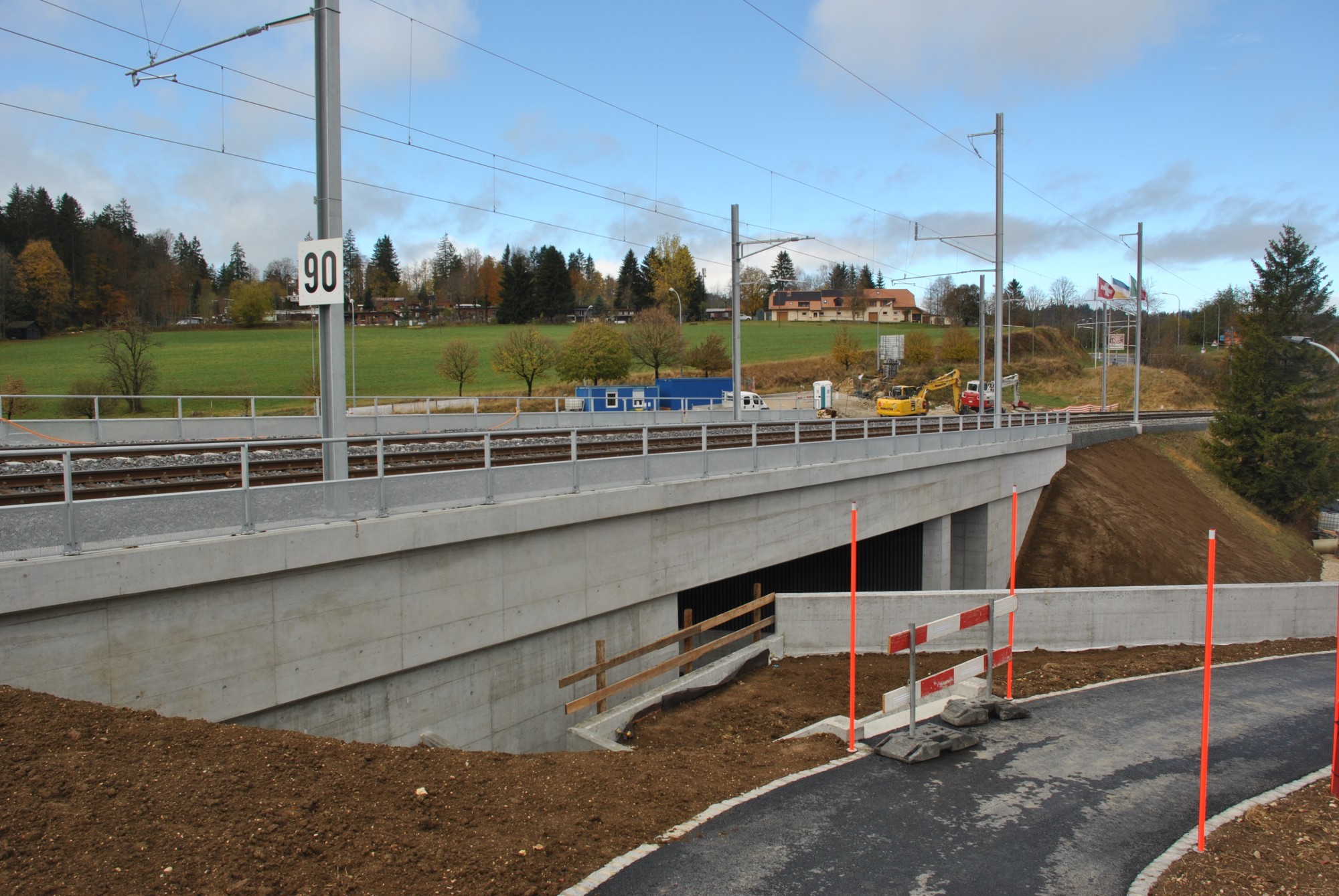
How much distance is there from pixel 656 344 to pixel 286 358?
36.2 m

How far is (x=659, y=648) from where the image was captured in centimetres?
1356

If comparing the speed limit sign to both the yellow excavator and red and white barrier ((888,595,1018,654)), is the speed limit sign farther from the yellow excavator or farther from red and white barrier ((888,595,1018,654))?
the yellow excavator

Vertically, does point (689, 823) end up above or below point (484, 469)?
below

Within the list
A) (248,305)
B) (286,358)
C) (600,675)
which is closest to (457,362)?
(286,358)

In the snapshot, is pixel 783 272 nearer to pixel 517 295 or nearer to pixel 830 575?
pixel 517 295

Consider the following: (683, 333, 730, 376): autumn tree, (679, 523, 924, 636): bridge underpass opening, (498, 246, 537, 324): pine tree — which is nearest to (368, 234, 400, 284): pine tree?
(498, 246, 537, 324): pine tree

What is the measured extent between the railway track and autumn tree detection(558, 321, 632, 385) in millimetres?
31057

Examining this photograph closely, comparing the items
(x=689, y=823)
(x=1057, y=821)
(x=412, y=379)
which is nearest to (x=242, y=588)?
(x=689, y=823)

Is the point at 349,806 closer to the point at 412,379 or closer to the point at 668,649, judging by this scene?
the point at 668,649

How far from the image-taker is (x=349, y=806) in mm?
6191

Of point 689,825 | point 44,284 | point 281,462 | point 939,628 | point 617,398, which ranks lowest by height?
point 689,825

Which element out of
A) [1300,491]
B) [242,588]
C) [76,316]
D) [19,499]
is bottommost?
[1300,491]

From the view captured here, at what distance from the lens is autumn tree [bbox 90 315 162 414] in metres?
43.2

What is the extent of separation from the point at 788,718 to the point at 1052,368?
87895mm
